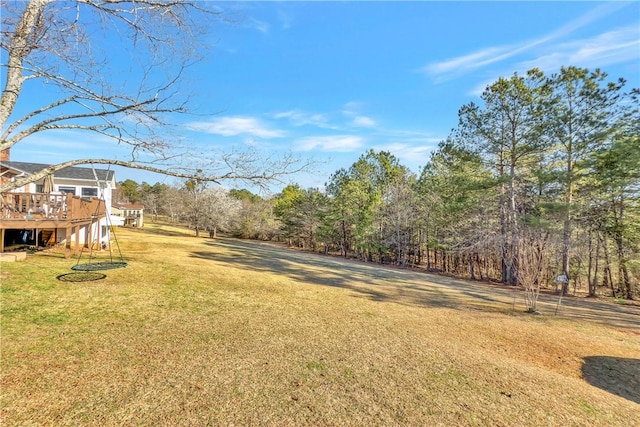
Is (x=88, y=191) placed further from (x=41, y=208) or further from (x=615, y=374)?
(x=615, y=374)

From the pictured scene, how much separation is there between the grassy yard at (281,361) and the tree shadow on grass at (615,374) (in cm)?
3

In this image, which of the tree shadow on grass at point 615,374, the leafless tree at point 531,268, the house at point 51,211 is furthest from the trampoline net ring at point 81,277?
the leafless tree at point 531,268

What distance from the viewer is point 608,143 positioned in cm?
1307

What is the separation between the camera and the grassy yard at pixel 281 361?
315 cm

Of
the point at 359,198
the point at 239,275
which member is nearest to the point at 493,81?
the point at 359,198

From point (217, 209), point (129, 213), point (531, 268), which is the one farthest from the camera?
point (129, 213)

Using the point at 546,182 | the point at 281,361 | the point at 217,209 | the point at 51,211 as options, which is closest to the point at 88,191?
the point at 51,211

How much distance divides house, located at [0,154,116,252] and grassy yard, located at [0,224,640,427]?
5.56 ft

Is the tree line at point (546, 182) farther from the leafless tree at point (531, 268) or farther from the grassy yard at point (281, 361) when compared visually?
the grassy yard at point (281, 361)

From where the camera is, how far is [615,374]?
4965mm

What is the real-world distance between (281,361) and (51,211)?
11967mm

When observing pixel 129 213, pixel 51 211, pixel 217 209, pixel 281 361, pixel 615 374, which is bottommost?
pixel 615 374

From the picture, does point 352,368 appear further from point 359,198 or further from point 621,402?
point 359,198

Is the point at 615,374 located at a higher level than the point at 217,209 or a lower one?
lower
